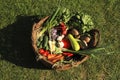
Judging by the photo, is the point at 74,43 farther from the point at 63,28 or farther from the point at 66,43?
the point at 63,28

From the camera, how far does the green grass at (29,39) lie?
4992mm

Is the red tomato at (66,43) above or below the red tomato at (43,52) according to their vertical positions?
above

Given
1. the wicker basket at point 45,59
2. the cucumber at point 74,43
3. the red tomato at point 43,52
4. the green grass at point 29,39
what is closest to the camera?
the wicker basket at point 45,59

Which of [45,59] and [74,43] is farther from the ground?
[74,43]

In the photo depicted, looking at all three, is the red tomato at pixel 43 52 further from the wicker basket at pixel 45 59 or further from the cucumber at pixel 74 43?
the cucumber at pixel 74 43

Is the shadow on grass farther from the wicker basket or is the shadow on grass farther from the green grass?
the wicker basket

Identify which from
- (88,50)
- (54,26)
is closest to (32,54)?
(54,26)

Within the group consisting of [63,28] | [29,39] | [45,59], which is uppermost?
[63,28]

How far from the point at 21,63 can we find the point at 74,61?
33.5 inches

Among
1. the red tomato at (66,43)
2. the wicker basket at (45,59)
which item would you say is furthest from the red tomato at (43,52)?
the red tomato at (66,43)

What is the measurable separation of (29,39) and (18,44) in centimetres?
18

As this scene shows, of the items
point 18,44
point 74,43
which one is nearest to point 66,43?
point 74,43

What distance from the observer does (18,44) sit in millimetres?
5094

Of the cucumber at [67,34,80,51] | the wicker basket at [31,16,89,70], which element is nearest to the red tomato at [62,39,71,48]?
the cucumber at [67,34,80,51]
